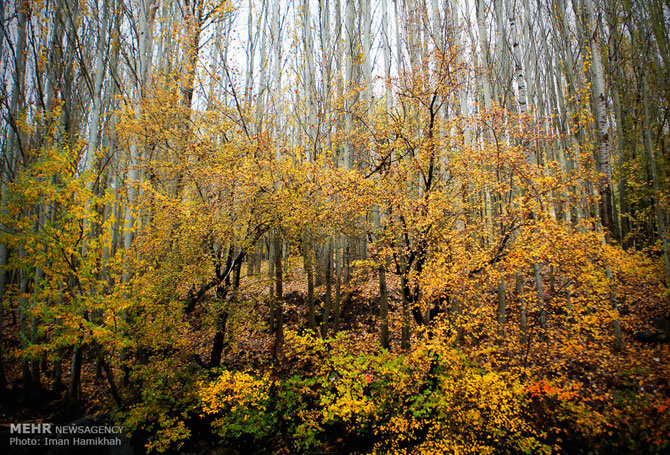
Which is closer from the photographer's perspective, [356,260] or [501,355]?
[501,355]

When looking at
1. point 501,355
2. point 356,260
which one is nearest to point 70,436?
point 356,260

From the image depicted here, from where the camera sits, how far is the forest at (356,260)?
4.91m

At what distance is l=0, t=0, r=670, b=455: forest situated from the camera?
491 centimetres

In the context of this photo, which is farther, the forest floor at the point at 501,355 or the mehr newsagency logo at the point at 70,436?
the mehr newsagency logo at the point at 70,436

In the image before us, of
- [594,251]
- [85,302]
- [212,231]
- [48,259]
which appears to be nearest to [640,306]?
[594,251]

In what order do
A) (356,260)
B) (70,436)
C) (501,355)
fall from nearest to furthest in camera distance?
(501,355), (70,436), (356,260)

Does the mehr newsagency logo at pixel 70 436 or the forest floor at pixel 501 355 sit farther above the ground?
the forest floor at pixel 501 355

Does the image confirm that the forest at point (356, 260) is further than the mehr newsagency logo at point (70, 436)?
No

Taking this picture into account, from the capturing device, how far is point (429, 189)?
618cm

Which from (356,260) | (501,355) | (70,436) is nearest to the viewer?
(501,355)

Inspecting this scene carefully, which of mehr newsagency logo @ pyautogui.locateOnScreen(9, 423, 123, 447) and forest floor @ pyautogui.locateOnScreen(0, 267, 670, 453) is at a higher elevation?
forest floor @ pyautogui.locateOnScreen(0, 267, 670, 453)

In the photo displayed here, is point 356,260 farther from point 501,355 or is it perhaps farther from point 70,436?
point 70,436

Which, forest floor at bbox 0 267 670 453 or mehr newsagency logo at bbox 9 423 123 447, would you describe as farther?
mehr newsagency logo at bbox 9 423 123 447

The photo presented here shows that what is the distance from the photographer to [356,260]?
7.38 metres
